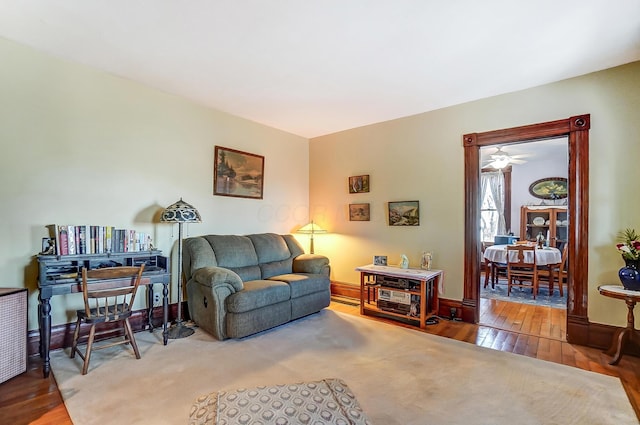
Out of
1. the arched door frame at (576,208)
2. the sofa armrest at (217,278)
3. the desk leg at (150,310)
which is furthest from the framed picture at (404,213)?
the desk leg at (150,310)

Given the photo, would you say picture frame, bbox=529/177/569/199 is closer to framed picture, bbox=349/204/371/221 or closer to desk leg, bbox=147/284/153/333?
framed picture, bbox=349/204/371/221

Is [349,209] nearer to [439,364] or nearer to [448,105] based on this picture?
[448,105]

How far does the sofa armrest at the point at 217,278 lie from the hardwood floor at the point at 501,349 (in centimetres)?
137

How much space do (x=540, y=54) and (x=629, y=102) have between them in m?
1.09

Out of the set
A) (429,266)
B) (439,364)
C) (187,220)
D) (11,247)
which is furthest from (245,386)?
(429,266)

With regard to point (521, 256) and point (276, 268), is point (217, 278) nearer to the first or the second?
point (276, 268)

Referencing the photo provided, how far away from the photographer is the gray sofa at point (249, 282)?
3.20 m

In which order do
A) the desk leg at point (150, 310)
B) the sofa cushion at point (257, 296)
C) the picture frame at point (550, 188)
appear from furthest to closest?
the picture frame at point (550, 188)
the desk leg at point (150, 310)
the sofa cushion at point (257, 296)

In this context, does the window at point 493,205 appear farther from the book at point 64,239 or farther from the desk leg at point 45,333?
the desk leg at point 45,333

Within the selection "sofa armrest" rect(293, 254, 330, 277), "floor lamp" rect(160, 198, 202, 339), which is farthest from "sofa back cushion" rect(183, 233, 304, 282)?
"floor lamp" rect(160, 198, 202, 339)

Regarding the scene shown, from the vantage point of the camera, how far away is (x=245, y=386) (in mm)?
2299

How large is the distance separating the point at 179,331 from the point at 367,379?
2.11 meters

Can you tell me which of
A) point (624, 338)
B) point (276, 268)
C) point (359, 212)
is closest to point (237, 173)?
point (276, 268)

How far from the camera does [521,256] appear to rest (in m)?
5.16
